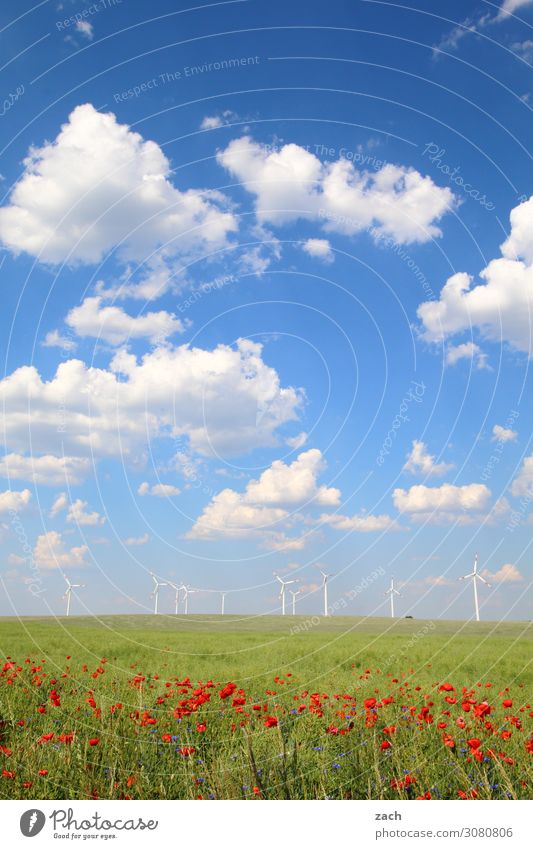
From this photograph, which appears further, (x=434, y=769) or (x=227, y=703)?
(x=227, y=703)

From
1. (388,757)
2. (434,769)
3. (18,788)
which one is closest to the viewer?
(18,788)

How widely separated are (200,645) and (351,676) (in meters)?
14.6

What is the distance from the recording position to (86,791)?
8.30 metres

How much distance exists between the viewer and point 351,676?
23.0 metres
